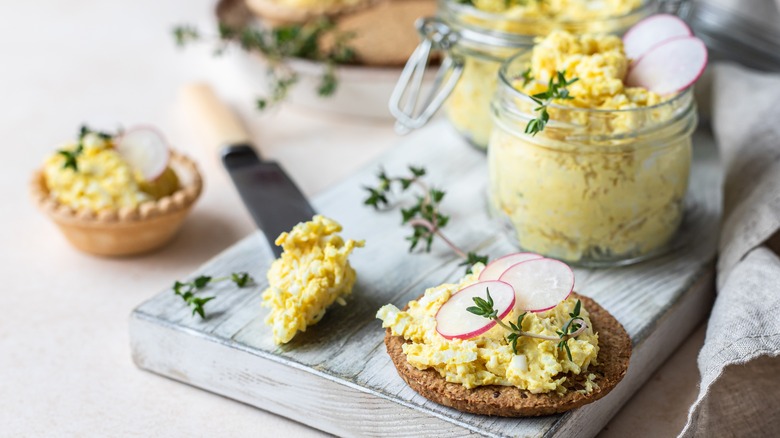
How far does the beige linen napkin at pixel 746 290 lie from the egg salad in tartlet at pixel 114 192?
4.00 feet

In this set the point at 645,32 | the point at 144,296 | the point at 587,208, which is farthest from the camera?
the point at 144,296

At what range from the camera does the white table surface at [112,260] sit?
6.08 feet

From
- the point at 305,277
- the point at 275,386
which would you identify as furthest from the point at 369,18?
the point at 275,386

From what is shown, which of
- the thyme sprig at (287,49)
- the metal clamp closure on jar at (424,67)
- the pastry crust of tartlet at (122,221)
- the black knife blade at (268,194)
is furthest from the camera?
the thyme sprig at (287,49)

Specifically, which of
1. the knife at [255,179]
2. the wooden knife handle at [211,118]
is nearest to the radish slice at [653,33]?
the knife at [255,179]

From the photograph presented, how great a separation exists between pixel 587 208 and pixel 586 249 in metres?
0.11

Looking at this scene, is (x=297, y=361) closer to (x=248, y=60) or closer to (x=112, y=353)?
(x=112, y=353)

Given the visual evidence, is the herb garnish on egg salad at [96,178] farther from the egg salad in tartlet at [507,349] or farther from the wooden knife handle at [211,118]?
the egg salad in tartlet at [507,349]

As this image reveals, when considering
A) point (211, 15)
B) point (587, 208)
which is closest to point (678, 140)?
point (587, 208)

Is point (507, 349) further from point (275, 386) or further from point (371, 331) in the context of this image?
point (275, 386)

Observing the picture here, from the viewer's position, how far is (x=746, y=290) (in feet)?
6.06

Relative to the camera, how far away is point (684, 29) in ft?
6.74

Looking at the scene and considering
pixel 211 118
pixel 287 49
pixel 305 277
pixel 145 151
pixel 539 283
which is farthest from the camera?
pixel 287 49

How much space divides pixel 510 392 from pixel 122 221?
3.48ft
